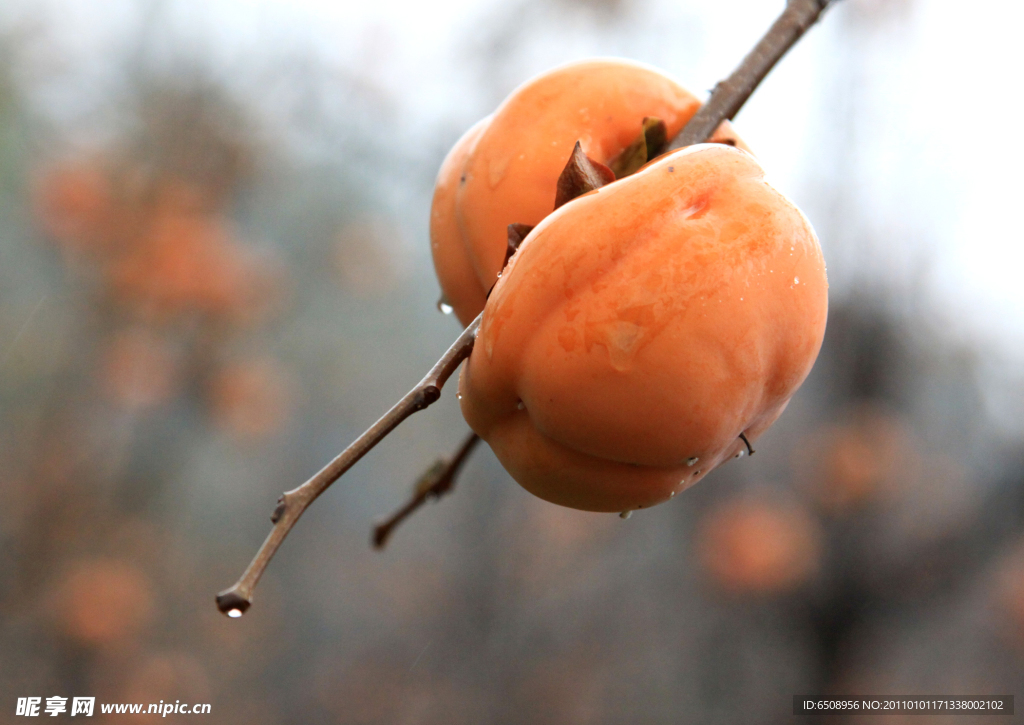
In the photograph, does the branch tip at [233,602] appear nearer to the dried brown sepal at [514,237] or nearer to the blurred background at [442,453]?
the dried brown sepal at [514,237]

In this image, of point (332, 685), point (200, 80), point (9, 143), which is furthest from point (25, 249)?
point (332, 685)

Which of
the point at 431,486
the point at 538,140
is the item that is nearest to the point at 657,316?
the point at 538,140

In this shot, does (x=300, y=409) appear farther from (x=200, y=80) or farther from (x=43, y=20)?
(x=43, y=20)

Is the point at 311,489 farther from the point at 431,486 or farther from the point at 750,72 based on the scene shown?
the point at 750,72

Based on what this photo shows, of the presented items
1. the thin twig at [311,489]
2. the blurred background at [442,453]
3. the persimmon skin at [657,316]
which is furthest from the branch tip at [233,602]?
the blurred background at [442,453]

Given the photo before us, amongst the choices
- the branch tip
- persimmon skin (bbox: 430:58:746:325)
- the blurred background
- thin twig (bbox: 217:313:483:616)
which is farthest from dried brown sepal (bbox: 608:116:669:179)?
the blurred background

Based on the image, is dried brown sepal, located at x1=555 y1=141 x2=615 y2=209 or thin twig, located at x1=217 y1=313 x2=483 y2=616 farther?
dried brown sepal, located at x1=555 y1=141 x2=615 y2=209

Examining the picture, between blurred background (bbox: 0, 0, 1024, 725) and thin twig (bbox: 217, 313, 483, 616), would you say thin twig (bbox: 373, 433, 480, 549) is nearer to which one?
thin twig (bbox: 217, 313, 483, 616)
